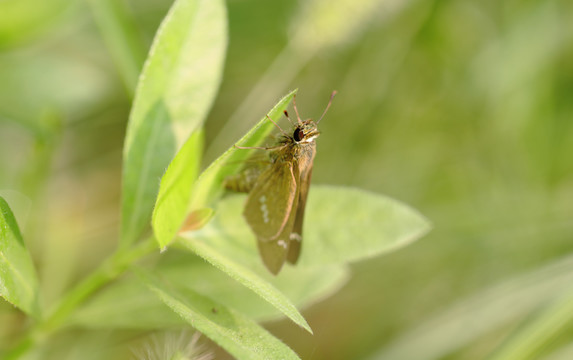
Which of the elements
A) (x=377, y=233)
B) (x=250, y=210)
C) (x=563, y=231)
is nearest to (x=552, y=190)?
(x=563, y=231)

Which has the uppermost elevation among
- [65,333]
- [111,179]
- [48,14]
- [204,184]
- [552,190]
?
[552,190]

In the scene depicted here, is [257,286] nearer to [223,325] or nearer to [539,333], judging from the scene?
[223,325]

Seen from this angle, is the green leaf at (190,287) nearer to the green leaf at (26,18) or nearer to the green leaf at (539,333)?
the green leaf at (539,333)

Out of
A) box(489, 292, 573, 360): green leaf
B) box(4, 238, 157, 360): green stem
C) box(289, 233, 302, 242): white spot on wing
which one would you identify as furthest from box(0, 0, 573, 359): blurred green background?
box(289, 233, 302, 242): white spot on wing

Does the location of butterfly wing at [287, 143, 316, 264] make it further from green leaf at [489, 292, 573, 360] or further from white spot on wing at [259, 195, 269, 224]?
green leaf at [489, 292, 573, 360]

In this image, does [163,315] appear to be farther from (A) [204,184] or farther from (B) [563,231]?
(B) [563,231]

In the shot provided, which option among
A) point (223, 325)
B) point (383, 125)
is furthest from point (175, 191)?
point (383, 125)
